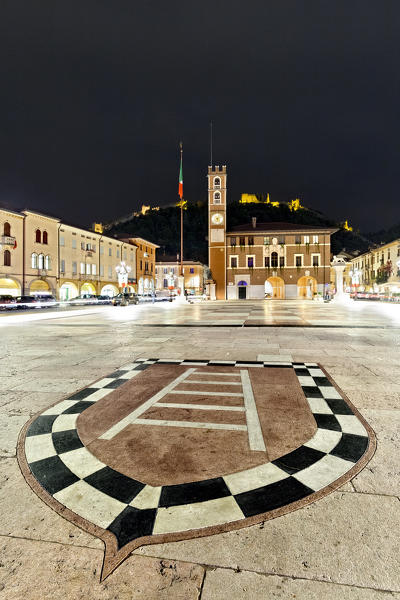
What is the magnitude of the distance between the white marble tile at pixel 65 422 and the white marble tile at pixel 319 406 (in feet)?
7.91

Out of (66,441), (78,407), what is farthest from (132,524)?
(78,407)

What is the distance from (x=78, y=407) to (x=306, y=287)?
2100 inches

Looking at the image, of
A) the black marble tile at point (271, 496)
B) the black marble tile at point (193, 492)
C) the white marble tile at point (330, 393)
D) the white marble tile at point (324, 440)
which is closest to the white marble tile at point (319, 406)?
the white marble tile at point (330, 393)

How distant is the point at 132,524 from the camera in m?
1.69

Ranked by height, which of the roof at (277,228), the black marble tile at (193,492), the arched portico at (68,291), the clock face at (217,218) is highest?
the clock face at (217,218)

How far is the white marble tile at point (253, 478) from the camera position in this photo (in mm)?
1992

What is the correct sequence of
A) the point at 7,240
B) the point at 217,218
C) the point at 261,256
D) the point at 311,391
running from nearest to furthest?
the point at 311,391
the point at 7,240
the point at 217,218
the point at 261,256

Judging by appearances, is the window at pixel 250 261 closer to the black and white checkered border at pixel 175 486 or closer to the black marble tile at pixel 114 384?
the black marble tile at pixel 114 384

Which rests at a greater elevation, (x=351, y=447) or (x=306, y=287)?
(x=306, y=287)

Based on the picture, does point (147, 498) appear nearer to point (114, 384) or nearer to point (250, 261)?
point (114, 384)

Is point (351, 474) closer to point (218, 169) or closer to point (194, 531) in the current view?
Answer: point (194, 531)

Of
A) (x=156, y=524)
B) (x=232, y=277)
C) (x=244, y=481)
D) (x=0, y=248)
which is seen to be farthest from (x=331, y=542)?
(x=232, y=277)

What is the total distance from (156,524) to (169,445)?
0.88m

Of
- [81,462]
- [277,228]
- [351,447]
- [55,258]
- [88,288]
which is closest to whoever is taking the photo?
[81,462]
